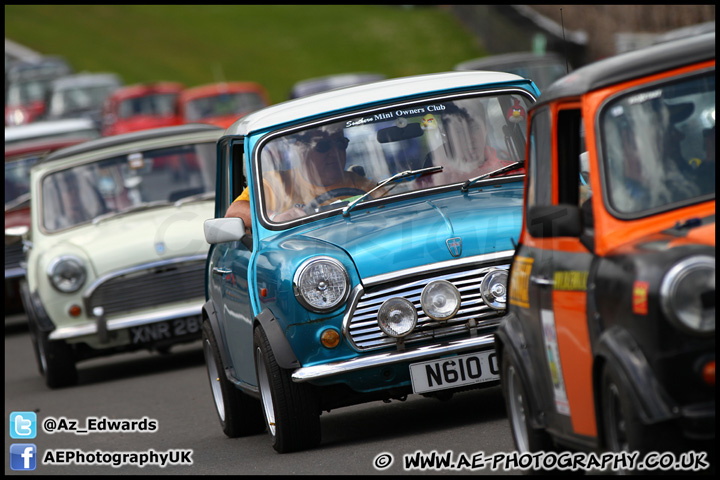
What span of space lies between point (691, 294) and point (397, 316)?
3.13 meters

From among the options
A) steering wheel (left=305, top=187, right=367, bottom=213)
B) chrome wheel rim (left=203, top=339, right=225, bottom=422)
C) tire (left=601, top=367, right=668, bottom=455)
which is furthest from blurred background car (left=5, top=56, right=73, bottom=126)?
tire (left=601, top=367, right=668, bottom=455)

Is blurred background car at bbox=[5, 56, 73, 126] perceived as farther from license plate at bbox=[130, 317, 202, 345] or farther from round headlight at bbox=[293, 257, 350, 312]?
round headlight at bbox=[293, 257, 350, 312]

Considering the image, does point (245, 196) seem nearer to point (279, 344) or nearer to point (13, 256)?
point (279, 344)

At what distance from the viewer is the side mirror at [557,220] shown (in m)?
5.35

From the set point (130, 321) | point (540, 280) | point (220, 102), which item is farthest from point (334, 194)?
point (220, 102)

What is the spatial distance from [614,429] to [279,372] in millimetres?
2845

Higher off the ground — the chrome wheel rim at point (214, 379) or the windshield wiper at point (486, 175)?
the windshield wiper at point (486, 175)

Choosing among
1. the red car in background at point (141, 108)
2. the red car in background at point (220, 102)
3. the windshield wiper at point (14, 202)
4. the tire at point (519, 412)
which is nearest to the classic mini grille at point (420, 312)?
the tire at point (519, 412)

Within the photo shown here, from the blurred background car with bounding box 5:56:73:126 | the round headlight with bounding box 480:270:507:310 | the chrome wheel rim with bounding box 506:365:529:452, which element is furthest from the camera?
the blurred background car with bounding box 5:56:73:126

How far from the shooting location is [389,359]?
7.56 metres

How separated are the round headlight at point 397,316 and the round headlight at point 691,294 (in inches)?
120

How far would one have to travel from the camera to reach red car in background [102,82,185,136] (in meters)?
31.6

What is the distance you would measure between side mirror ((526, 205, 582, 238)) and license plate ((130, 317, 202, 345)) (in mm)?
7536

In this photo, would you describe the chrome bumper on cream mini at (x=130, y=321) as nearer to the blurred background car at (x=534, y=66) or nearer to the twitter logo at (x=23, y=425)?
the twitter logo at (x=23, y=425)
